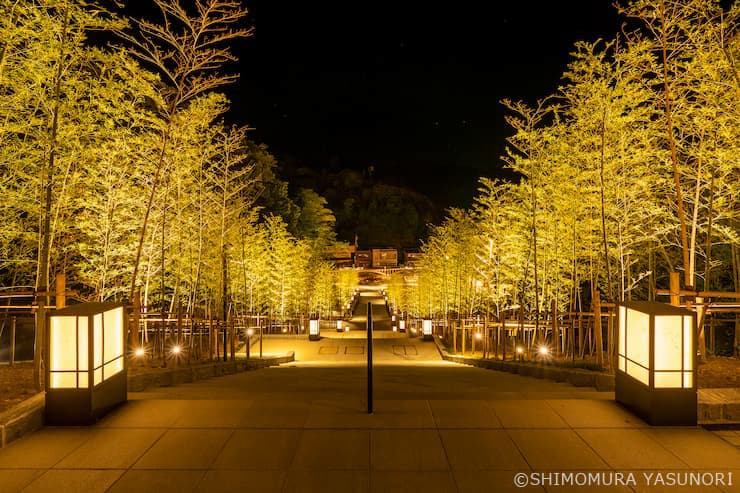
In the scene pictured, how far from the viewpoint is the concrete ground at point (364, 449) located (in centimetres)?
432

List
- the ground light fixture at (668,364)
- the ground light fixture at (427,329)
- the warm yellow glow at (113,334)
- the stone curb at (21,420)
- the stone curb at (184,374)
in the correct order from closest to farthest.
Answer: the stone curb at (21,420), the ground light fixture at (668,364), the warm yellow glow at (113,334), the stone curb at (184,374), the ground light fixture at (427,329)

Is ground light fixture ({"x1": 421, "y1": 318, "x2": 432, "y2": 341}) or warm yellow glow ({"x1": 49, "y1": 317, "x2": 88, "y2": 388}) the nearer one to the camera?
warm yellow glow ({"x1": 49, "y1": 317, "x2": 88, "y2": 388})

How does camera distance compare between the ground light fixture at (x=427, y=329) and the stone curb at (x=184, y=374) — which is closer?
the stone curb at (x=184, y=374)

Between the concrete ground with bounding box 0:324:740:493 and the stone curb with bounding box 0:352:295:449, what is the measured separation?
0.11 metres

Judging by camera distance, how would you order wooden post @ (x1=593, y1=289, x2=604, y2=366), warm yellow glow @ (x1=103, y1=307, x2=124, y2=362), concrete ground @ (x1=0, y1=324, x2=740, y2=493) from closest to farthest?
concrete ground @ (x1=0, y1=324, x2=740, y2=493), warm yellow glow @ (x1=103, y1=307, x2=124, y2=362), wooden post @ (x1=593, y1=289, x2=604, y2=366)

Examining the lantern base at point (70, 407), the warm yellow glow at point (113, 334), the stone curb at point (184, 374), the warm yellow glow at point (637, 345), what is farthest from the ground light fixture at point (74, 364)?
the warm yellow glow at point (637, 345)

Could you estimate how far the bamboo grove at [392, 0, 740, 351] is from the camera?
10.1m

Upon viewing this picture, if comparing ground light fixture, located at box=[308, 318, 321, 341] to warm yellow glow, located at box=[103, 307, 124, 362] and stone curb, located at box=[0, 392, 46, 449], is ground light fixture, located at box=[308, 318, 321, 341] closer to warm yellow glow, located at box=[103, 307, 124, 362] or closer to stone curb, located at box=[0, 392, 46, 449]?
warm yellow glow, located at box=[103, 307, 124, 362]

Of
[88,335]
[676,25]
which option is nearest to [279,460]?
[88,335]

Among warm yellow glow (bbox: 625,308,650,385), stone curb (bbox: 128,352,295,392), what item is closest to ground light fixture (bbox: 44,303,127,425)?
stone curb (bbox: 128,352,295,392)

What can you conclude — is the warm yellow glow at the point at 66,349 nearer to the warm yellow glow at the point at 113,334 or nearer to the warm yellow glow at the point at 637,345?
the warm yellow glow at the point at 113,334

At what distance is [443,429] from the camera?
5.45 m

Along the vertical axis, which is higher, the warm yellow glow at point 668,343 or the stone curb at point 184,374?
the warm yellow glow at point 668,343

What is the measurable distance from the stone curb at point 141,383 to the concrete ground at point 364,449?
109 mm
